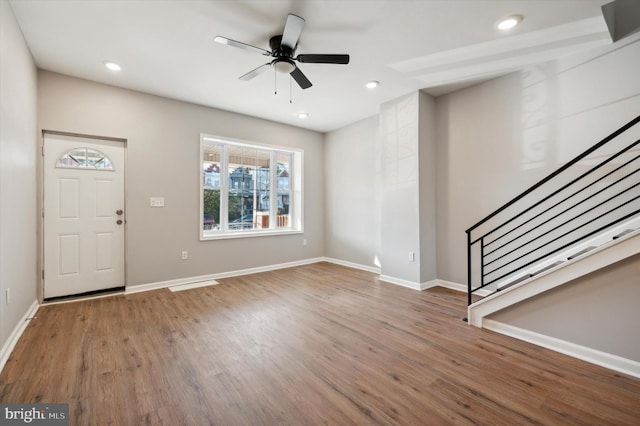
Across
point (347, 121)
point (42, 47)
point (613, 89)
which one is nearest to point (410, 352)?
point (613, 89)

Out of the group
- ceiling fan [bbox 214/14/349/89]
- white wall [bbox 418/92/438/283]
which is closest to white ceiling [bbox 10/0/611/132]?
ceiling fan [bbox 214/14/349/89]

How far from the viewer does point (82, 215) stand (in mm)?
3631

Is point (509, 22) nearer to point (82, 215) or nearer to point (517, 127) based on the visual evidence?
point (517, 127)

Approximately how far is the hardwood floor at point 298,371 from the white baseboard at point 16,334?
5cm

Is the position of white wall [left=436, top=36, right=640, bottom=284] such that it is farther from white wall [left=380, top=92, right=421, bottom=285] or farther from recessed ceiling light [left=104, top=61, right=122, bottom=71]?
recessed ceiling light [left=104, top=61, right=122, bottom=71]

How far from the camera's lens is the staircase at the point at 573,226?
2.10 metres

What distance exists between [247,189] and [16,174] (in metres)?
3.11

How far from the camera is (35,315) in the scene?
9.94 ft

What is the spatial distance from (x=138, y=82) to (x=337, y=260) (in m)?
4.57

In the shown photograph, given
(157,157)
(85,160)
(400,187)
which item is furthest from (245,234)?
(400,187)

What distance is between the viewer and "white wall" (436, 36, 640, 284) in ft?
9.14

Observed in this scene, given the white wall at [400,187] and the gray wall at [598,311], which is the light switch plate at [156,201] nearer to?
the white wall at [400,187]

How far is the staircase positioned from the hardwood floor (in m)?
0.59
